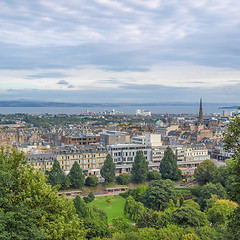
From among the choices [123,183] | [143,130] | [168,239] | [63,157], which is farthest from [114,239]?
[143,130]

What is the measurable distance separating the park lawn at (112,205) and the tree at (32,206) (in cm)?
3213

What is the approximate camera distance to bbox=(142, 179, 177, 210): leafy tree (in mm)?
50938

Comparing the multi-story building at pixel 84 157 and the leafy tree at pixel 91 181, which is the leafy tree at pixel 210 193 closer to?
the leafy tree at pixel 91 181

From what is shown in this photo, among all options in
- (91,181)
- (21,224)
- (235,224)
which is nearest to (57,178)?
(91,181)

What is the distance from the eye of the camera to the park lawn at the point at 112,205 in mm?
53219

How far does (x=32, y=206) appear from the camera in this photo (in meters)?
19.8

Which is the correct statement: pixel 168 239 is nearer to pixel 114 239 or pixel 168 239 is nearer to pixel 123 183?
pixel 114 239

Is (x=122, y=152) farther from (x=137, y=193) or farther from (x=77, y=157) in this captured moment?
(x=137, y=193)

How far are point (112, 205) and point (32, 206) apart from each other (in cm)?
3875

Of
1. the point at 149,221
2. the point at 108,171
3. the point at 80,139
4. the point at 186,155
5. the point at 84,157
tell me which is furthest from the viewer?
the point at 80,139

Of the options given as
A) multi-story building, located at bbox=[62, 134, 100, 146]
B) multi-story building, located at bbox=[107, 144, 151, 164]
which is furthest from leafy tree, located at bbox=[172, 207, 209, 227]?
multi-story building, located at bbox=[62, 134, 100, 146]

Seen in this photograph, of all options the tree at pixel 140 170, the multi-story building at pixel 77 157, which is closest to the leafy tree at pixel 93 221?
the tree at pixel 140 170

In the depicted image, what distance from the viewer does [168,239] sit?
32.0 metres

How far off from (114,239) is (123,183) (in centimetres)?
3431
